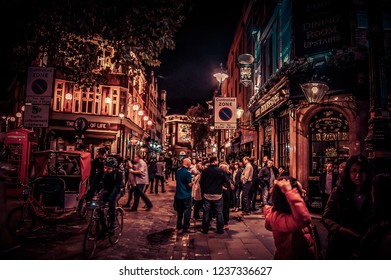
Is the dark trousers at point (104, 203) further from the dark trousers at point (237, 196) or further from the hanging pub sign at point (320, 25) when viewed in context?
the hanging pub sign at point (320, 25)

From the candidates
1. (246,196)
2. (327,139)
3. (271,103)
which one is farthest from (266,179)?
(271,103)

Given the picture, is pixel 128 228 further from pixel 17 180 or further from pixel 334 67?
pixel 334 67

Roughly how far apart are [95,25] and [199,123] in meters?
40.7

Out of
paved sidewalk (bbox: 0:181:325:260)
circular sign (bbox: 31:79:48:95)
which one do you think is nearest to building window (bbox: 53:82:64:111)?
paved sidewalk (bbox: 0:181:325:260)

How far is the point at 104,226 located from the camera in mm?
6012

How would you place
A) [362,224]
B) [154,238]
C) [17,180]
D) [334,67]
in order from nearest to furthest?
[362,224]
[154,238]
[334,67]
[17,180]

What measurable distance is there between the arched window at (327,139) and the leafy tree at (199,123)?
1350 inches

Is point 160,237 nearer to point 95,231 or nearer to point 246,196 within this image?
point 95,231

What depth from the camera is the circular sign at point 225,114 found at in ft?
30.7

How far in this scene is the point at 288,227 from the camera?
265cm

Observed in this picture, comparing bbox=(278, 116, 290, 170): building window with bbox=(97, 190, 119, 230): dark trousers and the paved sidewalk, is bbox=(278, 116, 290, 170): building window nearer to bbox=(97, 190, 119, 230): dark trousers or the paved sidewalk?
the paved sidewalk
